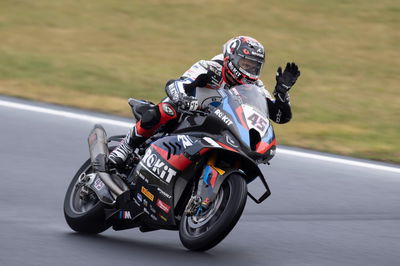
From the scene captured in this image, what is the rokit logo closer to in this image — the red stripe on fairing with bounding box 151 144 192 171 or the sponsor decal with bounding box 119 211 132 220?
the red stripe on fairing with bounding box 151 144 192 171

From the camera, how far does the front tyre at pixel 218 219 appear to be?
Answer: 5432 millimetres

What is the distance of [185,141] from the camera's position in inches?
230

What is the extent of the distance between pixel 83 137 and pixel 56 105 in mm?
1520

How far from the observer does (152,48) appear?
15102 millimetres

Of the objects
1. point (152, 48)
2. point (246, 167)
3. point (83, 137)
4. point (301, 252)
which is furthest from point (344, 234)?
point (152, 48)

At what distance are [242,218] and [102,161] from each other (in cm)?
138

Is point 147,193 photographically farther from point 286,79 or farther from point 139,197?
point 286,79

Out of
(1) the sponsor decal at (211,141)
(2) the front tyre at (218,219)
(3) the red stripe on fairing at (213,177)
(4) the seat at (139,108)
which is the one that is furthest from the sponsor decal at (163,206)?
(4) the seat at (139,108)

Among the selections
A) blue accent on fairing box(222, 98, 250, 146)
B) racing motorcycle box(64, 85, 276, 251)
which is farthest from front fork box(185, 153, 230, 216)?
blue accent on fairing box(222, 98, 250, 146)

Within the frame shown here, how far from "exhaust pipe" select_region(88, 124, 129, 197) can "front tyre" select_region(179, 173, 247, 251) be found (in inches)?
26.0

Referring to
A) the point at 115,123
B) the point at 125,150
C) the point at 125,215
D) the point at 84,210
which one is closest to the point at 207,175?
the point at 125,215

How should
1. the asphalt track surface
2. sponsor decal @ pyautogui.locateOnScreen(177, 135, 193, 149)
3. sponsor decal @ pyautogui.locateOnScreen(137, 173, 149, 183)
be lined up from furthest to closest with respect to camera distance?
sponsor decal @ pyautogui.locateOnScreen(137, 173, 149, 183), the asphalt track surface, sponsor decal @ pyautogui.locateOnScreen(177, 135, 193, 149)

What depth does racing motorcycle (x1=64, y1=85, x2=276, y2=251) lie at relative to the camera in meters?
5.56

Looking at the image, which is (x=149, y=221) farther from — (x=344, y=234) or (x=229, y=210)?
(x=344, y=234)
